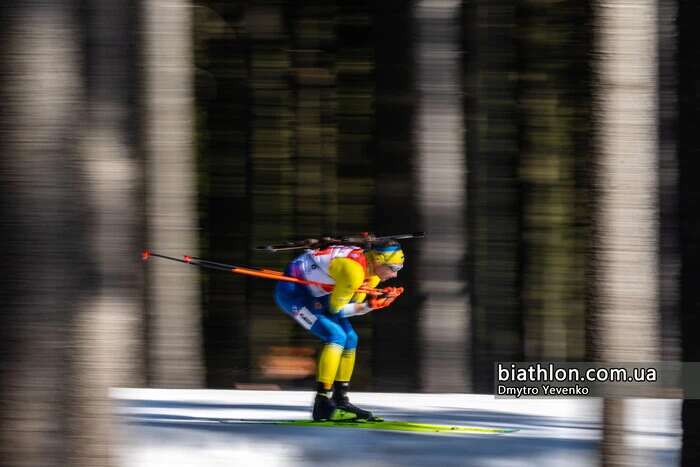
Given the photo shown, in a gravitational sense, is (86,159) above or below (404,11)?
below

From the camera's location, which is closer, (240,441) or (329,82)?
(240,441)

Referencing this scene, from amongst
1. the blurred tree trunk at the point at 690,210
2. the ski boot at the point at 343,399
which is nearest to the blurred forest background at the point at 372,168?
the ski boot at the point at 343,399

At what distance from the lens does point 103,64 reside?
9.53m

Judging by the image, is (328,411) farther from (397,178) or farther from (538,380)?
(397,178)

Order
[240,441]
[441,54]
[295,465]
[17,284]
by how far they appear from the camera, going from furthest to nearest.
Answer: [441,54] → [240,441] → [295,465] → [17,284]

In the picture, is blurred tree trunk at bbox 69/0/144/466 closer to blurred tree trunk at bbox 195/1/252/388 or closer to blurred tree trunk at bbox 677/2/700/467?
blurred tree trunk at bbox 195/1/252/388

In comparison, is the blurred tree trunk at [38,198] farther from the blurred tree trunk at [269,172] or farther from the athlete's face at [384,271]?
the blurred tree trunk at [269,172]

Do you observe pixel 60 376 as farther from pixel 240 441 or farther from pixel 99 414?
pixel 240 441

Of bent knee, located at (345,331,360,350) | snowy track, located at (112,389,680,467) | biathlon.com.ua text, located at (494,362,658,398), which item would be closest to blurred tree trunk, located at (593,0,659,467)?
snowy track, located at (112,389,680,467)

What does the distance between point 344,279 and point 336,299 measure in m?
0.14

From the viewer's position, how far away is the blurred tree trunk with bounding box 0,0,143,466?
446 cm

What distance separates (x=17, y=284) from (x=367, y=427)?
2.98m

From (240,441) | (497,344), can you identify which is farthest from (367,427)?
(497,344)

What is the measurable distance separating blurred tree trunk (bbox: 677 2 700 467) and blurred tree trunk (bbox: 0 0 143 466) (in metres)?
2.55
